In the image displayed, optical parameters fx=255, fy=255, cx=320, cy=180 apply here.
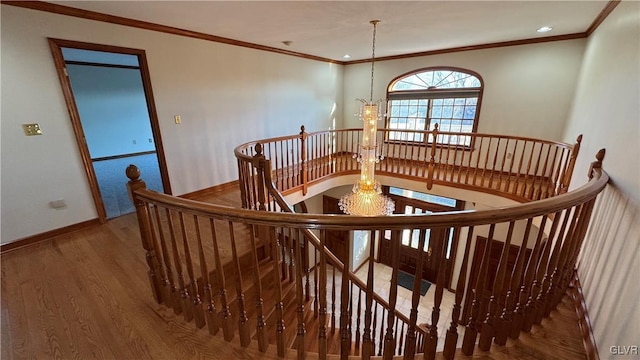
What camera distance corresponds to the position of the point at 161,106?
3332 millimetres

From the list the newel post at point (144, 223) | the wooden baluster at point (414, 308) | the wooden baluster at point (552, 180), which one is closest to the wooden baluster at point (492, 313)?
the wooden baluster at point (414, 308)

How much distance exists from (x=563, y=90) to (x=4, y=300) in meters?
6.90

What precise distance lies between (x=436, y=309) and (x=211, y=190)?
3.72 metres

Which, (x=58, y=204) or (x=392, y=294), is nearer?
(x=392, y=294)

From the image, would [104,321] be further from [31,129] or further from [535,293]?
[535,293]

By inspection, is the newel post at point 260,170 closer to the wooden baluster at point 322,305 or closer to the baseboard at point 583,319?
the wooden baluster at point 322,305

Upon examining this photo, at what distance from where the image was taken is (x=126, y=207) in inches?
138

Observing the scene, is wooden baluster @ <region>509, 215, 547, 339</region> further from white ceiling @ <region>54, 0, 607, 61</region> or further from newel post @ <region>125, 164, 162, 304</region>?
white ceiling @ <region>54, 0, 607, 61</region>

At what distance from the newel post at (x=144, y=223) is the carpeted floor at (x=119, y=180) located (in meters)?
2.08

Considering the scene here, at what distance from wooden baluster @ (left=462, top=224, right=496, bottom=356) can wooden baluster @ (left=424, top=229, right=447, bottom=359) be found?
18 cm

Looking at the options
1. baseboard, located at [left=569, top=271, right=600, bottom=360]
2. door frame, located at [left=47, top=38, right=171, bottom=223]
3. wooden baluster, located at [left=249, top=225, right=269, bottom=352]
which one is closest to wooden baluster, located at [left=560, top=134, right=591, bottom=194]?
baseboard, located at [left=569, top=271, right=600, bottom=360]

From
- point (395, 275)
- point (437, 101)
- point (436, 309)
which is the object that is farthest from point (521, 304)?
point (437, 101)

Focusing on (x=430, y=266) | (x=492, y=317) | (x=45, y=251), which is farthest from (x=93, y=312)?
(x=430, y=266)

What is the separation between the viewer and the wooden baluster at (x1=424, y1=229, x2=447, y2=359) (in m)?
1.10
